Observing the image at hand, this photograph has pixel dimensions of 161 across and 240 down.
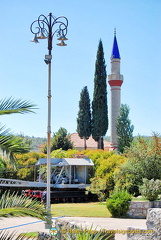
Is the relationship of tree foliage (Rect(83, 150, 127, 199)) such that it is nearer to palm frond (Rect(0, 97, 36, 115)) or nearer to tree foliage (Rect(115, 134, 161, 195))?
tree foliage (Rect(115, 134, 161, 195))

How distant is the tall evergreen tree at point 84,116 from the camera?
4794 centimetres

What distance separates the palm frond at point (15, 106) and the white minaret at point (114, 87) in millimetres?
45556

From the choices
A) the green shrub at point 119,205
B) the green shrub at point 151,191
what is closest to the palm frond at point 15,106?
the green shrub at point 119,205

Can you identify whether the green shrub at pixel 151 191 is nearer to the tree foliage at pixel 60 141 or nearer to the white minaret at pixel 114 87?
the tree foliage at pixel 60 141

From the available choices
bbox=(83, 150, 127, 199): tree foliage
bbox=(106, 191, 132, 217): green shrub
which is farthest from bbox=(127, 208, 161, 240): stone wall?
bbox=(83, 150, 127, 199): tree foliage

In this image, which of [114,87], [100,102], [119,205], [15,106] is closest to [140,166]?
[119,205]

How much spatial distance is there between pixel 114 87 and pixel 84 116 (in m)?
6.61

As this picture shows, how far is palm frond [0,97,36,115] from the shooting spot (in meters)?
4.98

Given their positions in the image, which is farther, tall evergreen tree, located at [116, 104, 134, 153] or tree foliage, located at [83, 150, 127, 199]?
tall evergreen tree, located at [116, 104, 134, 153]

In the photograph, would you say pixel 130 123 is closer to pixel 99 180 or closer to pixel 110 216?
pixel 99 180

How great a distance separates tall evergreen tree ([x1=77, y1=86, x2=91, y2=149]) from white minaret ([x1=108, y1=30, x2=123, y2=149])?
4.12 metres

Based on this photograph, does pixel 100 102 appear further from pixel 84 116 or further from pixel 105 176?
pixel 105 176

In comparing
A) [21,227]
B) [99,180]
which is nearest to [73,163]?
[99,180]

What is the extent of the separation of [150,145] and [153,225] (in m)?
13.2
